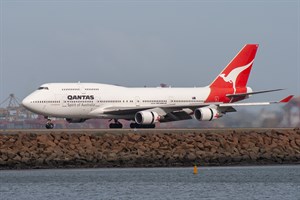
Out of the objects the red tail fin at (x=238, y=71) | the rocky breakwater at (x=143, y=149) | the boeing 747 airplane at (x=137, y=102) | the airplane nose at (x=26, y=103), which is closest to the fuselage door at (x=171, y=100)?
the boeing 747 airplane at (x=137, y=102)

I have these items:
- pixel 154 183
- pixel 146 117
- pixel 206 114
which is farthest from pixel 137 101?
pixel 154 183

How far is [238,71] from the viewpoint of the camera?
3536 inches

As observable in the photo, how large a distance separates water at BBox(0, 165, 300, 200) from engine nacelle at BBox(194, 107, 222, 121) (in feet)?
67.2

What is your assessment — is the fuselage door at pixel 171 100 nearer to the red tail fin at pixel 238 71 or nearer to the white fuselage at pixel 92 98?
the white fuselage at pixel 92 98

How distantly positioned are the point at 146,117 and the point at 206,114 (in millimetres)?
4724

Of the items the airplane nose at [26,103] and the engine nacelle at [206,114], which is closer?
the airplane nose at [26,103]

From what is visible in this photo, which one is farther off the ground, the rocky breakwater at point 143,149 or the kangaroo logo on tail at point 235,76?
the kangaroo logo on tail at point 235,76

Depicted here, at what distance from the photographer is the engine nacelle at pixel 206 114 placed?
8095 cm

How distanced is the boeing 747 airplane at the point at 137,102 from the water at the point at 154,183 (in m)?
21.0

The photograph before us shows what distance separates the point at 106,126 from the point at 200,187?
44388mm

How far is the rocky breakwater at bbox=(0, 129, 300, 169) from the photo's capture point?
202 ft

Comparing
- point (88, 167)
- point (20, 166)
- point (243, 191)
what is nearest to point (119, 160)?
point (88, 167)

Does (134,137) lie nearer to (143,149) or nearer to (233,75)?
(143,149)

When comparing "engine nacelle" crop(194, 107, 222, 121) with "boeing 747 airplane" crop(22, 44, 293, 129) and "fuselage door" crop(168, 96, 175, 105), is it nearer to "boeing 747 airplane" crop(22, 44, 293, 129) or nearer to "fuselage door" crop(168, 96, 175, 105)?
"boeing 747 airplane" crop(22, 44, 293, 129)
